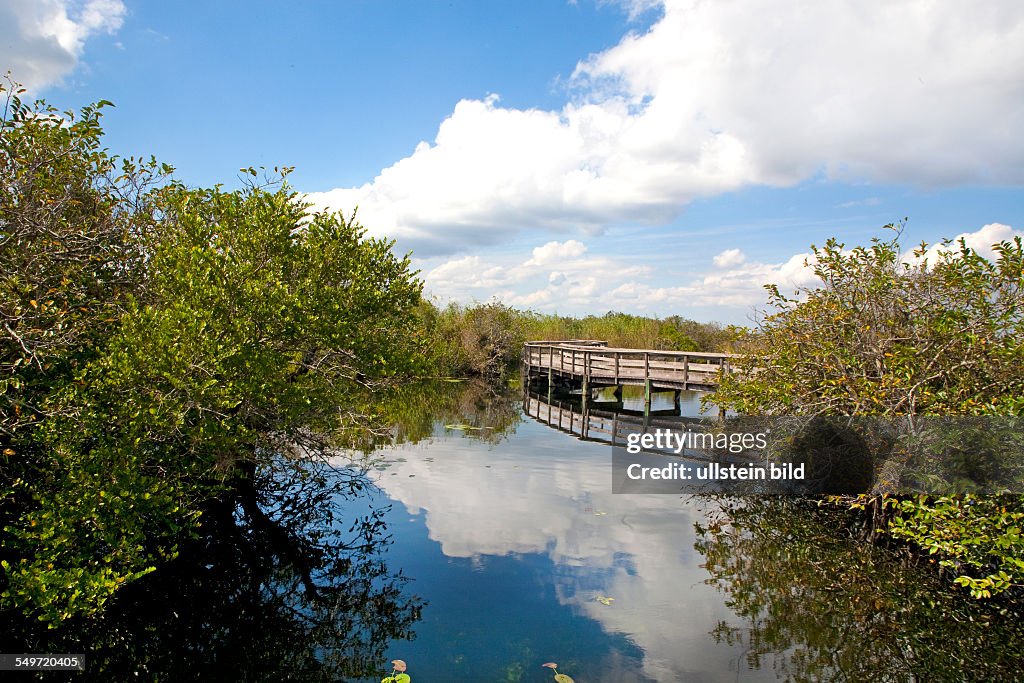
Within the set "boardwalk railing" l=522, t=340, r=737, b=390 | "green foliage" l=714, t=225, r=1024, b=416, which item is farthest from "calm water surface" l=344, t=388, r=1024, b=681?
"boardwalk railing" l=522, t=340, r=737, b=390

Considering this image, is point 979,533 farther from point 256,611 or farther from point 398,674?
point 256,611

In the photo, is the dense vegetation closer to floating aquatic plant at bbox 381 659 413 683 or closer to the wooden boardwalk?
floating aquatic plant at bbox 381 659 413 683

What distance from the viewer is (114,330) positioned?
667 centimetres

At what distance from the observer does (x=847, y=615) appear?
6.48 m

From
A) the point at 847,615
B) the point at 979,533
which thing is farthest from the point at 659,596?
the point at 979,533

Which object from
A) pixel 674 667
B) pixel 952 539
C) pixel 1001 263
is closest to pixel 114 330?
pixel 674 667

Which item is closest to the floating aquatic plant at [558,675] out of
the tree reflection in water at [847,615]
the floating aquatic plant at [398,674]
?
the floating aquatic plant at [398,674]

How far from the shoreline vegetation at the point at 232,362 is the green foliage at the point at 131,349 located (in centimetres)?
3

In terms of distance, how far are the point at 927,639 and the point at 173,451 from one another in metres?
7.54

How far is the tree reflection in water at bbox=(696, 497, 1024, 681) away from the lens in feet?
18.1

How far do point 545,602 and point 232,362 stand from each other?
4.10 metres

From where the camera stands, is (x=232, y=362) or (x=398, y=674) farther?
(x=232, y=362)

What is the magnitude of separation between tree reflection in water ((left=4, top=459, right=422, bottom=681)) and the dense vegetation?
550 cm

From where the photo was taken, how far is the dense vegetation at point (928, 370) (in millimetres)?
6453
